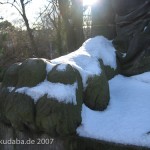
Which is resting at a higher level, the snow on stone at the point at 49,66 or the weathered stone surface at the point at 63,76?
the snow on stone at the point at 49,66

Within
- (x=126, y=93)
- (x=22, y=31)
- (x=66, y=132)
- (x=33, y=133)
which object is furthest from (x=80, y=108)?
(x=22, y=31)

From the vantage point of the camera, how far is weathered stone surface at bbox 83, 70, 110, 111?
2848 millimetres

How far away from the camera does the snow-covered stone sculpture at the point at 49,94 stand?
2.50m

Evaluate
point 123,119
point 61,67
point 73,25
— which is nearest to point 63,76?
point 61,67

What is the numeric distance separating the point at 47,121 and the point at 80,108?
11.7 inches

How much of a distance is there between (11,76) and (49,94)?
1.37 ft

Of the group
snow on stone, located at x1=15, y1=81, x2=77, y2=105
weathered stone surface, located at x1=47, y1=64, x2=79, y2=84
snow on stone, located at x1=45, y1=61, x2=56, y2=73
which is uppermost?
snow on stone, located at x1=45, y1=61, x2=56, y2=73

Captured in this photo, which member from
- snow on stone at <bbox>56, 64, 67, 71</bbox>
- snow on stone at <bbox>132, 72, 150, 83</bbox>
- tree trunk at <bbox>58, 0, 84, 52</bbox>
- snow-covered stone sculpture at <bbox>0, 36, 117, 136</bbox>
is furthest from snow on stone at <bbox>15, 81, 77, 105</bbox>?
tree trunk at <bbox>58, 0, 84, 52</bbox>

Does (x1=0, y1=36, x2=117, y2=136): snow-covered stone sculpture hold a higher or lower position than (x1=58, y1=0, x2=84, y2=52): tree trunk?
higher

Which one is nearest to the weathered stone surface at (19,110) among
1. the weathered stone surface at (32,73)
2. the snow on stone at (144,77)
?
the weathered stone surface at (32,73)

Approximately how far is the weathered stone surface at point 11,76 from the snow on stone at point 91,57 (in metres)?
0.30

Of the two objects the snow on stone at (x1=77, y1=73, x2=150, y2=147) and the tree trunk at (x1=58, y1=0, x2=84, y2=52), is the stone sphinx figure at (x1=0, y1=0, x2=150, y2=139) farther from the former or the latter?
the tree trunk at (x1=58, y1=0, x2=84, y2=52)

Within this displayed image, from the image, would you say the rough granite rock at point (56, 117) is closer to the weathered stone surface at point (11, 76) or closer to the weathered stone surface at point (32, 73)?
the weathered stone surface at point (32, 73)

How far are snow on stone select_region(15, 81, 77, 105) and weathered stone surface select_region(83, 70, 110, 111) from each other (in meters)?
0.24
